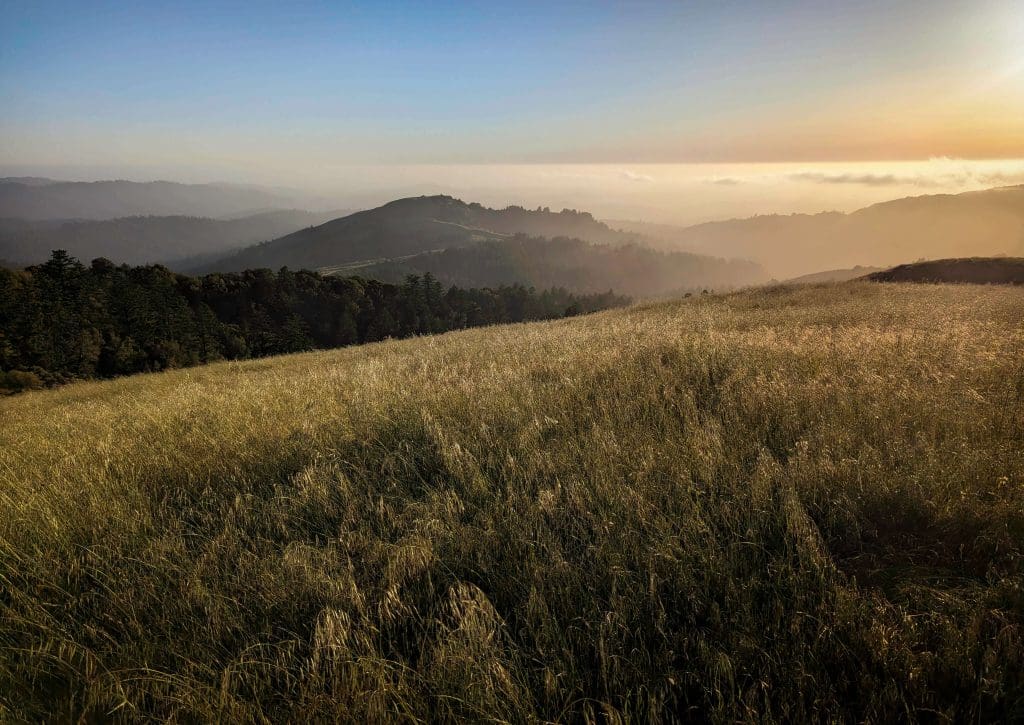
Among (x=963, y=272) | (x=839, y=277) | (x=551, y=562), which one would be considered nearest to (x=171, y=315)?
(x=551, y=562)

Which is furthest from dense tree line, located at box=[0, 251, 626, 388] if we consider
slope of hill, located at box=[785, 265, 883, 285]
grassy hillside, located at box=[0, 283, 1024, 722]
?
grassy hillside, located at box=[0, 283, 1024, 722]

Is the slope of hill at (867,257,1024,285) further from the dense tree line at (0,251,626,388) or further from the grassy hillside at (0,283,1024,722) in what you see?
the dense tree line at (0,251,626,388)

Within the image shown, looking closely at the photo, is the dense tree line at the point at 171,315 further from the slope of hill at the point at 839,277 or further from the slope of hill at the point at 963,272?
the slope of hill at the point at 963,272

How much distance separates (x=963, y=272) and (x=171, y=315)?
6730cm

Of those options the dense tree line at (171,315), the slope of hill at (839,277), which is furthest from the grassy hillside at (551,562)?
the dense tree line at (171,315)

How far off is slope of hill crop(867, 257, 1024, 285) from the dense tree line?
31496 millimetres

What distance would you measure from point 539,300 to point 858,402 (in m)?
116

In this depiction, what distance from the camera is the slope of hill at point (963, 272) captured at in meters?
20.9

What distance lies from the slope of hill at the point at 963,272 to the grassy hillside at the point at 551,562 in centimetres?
2334

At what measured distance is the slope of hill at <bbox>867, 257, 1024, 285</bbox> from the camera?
20.9 meters

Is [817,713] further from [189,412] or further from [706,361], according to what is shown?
[189,412]

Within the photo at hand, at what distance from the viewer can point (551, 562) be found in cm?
234

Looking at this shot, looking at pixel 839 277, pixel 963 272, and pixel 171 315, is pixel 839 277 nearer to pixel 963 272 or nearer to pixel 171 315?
pixel 963 272

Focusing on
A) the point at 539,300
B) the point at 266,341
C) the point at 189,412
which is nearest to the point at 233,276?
the point at 266,341
